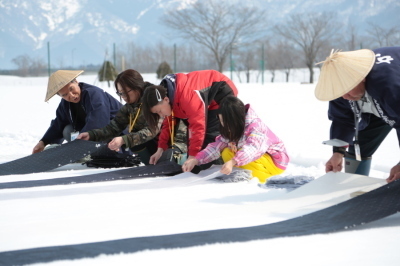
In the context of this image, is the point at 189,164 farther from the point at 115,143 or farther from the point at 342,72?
the point at 342,72

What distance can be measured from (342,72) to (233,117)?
33.3 inches

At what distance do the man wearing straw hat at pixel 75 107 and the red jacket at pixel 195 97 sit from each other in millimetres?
668

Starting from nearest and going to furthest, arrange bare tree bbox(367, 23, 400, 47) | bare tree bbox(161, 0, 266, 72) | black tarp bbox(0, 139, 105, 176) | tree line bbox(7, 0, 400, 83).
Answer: black tarp bbox(0, 139, 105, 176)
tree line bbox(7, 0, 400, 83)
bare tree bbox(161, 0, 266, 72)
bare tree bbox(367, 23, 400, 47)

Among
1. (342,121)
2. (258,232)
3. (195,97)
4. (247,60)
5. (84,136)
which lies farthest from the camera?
(247,60)

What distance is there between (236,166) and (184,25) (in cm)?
2858

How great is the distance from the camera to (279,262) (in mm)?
1810

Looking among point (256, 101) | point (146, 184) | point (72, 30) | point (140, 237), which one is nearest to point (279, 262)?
point (140, 237)

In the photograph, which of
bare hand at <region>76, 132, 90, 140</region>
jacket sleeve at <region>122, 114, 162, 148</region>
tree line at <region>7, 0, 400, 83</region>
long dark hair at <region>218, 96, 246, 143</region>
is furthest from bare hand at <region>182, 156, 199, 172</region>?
tree line at <region>7, 0, 400, 83</region>

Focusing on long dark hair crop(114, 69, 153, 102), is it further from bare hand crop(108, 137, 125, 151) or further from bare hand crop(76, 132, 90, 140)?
bare hand crop(76, 132, 90, 140)

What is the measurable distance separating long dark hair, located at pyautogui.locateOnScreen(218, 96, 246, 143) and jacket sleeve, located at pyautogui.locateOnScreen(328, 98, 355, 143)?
1.70 feet

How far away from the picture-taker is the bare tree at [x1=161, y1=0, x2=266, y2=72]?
30828mm

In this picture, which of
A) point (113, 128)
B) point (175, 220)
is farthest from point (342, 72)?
point (113, 128)

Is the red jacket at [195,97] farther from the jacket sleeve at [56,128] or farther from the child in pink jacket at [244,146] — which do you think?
the jacket sleeve at [56,128]

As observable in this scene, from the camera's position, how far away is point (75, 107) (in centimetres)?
461
